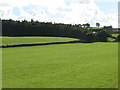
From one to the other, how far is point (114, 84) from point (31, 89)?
6.69 m

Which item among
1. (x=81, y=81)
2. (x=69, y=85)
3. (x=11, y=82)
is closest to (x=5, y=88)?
(x=11, y=82)

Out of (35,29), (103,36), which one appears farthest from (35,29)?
(103,36)

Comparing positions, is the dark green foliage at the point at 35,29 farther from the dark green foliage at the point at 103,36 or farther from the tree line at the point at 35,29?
the dark green foliage at the point at 103,36

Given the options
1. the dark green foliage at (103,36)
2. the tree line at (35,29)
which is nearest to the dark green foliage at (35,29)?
the tree line at (35,29)

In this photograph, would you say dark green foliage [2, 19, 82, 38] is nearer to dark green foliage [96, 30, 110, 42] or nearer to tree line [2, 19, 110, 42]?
tree line [2, 19, 110, 42]

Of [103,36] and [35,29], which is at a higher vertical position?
[35,29]

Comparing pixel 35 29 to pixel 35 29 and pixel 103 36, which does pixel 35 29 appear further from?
pixel 103 36

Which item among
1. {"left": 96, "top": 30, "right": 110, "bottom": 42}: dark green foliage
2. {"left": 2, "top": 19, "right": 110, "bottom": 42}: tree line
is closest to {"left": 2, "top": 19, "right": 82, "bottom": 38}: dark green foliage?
{"left": 2, "top": 19, "right": 110, "bottom": 42}: tree line

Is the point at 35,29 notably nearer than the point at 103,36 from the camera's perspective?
No

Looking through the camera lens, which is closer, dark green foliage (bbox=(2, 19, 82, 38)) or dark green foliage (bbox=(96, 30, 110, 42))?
dark green foliage (bbox=(96, 30, 110, 42))

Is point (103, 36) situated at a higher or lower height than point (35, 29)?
lower

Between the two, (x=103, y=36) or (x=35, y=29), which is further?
(x=35, y=29)

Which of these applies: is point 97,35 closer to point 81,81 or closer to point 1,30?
point 1,30

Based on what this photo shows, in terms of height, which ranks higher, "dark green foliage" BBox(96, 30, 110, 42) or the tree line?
the tree line
